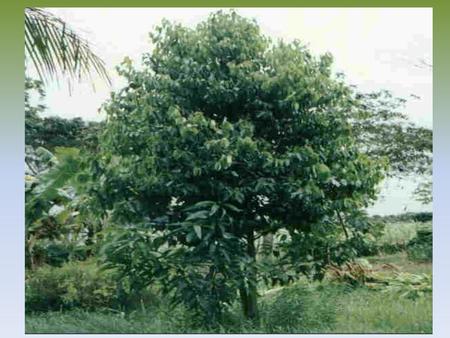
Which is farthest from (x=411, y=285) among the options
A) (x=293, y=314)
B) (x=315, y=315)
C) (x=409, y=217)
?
(x=293, y=314)

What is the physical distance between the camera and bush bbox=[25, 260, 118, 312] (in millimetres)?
6309

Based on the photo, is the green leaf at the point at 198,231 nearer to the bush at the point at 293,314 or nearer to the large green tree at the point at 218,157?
the large green tree at the point at 218,157

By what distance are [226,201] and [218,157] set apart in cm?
41

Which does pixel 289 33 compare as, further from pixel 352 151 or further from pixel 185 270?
pixel 185 270

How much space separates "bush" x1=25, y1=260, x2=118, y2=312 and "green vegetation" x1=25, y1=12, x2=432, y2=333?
12 millimetres

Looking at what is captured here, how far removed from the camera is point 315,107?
5969mm

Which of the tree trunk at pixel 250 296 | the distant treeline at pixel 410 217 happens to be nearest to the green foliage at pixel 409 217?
the distant treeline at pixel 410 217

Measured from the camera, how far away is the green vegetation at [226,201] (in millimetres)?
5793

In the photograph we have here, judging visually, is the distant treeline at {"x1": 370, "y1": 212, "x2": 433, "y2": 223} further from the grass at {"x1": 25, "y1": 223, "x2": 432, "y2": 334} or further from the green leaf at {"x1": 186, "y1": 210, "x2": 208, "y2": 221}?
the green leaf at {"x1": 186, "y1": 210, "x2": 208, "y2": 221}

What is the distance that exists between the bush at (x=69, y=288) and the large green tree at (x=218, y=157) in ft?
1.70

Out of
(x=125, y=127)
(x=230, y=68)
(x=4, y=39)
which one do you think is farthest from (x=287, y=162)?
(x=4, y=39)

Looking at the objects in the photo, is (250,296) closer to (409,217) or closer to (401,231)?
(401,231)

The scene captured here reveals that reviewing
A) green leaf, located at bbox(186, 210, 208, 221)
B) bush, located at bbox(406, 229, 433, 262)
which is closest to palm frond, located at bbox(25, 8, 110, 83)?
green leaf, located at bbox(186, 210, 208, 221)

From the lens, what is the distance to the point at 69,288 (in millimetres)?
6445
